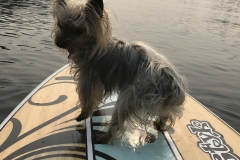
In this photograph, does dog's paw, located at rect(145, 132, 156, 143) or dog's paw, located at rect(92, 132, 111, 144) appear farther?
dog's paw, located at rect(145, 132, 156, 143)

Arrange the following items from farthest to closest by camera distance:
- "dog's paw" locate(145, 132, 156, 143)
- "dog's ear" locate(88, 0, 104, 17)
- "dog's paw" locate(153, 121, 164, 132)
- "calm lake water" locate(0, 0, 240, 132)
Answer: "calm lake water" locate(0, 0, 240, 132) < "dog's paw" locate(153, 121, 164, 132) < "dog's paw" locate(145, 132, 156, 143) < "dog's ear" locate(88, 0, 104, 17)

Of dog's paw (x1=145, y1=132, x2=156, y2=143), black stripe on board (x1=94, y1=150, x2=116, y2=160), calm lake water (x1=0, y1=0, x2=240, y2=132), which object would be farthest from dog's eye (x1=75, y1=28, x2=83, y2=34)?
dog's paw (x1=145, y1=132, x2=156, y2=143)

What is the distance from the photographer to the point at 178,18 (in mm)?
21344

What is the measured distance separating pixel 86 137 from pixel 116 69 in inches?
41.9

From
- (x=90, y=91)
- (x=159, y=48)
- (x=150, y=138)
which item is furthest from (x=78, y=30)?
(x=159, y=48)

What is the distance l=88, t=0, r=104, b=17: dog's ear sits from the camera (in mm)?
2886

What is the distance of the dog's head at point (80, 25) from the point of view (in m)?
2.99

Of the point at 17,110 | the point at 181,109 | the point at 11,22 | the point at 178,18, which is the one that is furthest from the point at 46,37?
the point at 178,18

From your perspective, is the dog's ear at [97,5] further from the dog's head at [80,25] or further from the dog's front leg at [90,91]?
the dog's front leg at [90,91]

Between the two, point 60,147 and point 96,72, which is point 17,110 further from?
point 96,72

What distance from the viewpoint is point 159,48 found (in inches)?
515

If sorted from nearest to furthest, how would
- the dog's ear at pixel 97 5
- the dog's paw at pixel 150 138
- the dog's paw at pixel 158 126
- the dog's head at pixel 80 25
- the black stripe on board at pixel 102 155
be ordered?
the dog's ear at pixel 97 5, the dog's head at pixel 80 25, the black stripe on board at pixel 102 155, the dog's paw at pixel 150 138, the dog's paw at pixel 158 126

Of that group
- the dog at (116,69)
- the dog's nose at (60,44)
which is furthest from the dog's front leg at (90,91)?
the dog's nose at (60,44)

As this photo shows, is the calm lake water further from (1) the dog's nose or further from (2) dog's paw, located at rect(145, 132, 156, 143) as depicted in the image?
(2) dog's paw, located at rect(145, 132, 156, 143)
